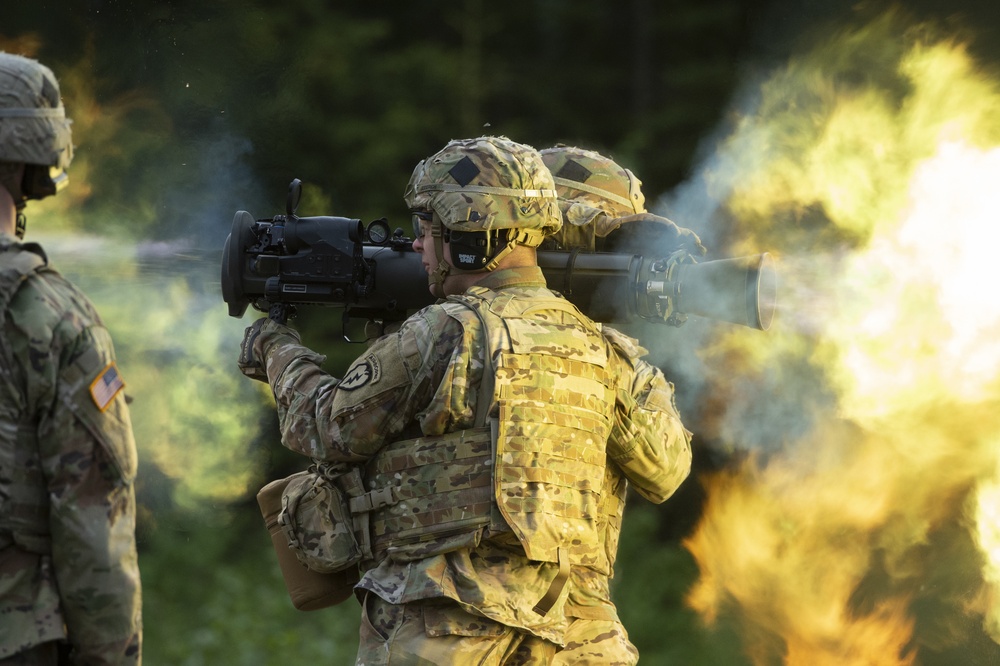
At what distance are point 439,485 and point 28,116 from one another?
1444mm

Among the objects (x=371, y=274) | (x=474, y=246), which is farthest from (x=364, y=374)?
(x=371, y=274)

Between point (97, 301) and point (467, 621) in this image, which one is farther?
point (97, 301)

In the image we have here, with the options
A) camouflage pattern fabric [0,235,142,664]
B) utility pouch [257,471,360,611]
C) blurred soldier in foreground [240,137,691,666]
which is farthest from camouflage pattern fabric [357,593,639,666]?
camouflage pattern fabric [0,235,142,664]

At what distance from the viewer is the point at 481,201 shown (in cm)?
387

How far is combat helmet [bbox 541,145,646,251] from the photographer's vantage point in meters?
4.40

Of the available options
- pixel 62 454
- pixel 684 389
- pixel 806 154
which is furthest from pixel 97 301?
pixel 62 454

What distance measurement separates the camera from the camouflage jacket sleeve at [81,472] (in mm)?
2797

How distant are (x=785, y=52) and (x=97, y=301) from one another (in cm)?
373

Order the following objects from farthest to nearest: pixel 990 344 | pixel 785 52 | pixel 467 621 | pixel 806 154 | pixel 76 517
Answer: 1. pixel 785 52
2. pixel 806 154
3. pixel 990 344
4. pixel 467 621
5. pixel 76 517

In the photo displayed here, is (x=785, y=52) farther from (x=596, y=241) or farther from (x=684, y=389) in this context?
(x=596, y=241)

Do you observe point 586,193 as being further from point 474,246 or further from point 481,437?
point 481,437

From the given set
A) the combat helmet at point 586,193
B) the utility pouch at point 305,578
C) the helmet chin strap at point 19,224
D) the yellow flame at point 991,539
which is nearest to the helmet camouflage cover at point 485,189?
the combat helmet at point 586,193

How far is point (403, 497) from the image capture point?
3.80 metres

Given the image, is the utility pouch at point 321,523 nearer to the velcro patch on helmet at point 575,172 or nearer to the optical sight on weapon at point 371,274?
the optical sight on weapon at point 371,274
